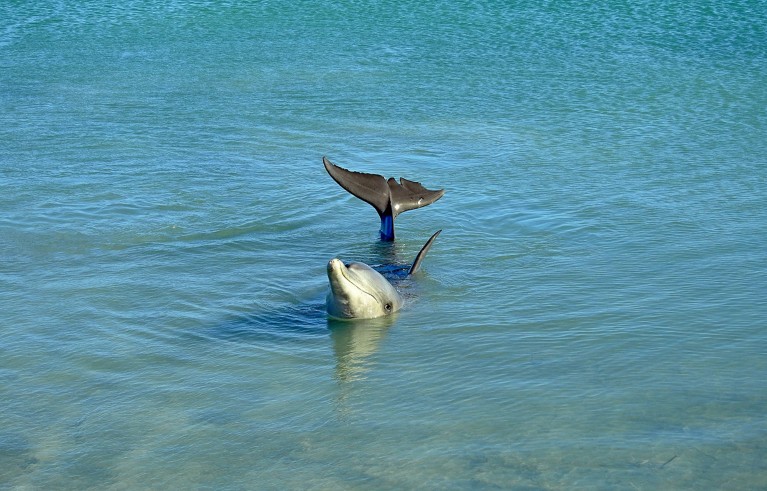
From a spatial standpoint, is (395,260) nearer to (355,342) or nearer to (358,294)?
(358,294)

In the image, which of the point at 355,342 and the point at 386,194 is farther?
the point at 386,194

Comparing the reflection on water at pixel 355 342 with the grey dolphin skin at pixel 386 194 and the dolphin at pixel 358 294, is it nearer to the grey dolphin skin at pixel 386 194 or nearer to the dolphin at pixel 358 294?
the dolphin at pixel 358 294

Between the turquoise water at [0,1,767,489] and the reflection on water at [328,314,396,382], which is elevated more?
the turquoise water at [0,1,767,489]

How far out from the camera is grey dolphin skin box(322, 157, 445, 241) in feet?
31.6

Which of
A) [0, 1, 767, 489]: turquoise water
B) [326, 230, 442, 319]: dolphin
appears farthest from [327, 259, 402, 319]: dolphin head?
[0, 1, 767, 489]: turquoise water

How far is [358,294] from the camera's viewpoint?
7824mm

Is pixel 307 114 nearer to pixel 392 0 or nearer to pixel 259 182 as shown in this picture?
pixel 259 182

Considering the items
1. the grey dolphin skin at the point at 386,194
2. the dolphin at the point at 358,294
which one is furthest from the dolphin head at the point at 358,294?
the grey dolphin skin at the point at 386,194

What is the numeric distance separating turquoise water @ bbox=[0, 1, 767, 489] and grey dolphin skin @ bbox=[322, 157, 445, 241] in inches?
11.3

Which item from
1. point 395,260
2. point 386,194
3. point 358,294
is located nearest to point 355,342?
point 358,294

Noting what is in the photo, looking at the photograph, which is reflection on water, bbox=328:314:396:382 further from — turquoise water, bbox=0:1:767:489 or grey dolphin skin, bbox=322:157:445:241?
grey dolphin skin, bbox=322:157:445:241

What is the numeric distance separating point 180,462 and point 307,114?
359 inches

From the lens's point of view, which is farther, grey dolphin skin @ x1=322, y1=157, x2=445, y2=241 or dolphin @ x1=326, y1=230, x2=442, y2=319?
grey dolphin skin @ x1=322, y1=157, x2=445, y2=241

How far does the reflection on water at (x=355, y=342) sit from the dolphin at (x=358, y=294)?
62 mm
